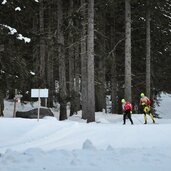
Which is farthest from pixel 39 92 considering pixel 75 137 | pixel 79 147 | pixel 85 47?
pixel 85 47

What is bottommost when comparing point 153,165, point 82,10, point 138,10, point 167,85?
point 153,165

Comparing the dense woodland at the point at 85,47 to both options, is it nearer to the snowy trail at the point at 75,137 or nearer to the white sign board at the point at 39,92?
the white sign board at the point at 39,92

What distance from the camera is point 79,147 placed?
1073 centimetres

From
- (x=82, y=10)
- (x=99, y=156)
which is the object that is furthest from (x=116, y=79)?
(x=99, y=156)

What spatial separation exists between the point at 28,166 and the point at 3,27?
836 cm

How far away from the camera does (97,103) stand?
29.6 metres

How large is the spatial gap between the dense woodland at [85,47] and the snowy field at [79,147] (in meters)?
2.27

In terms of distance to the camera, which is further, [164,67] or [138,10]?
[164,67]

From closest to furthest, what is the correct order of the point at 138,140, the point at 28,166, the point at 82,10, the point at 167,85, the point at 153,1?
the point at 28,166 < the point at 138,140 < the point at 82,10 < the point at 153,1 < the point at 167,85

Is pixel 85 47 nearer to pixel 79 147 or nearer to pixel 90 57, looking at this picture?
pixel 90 57

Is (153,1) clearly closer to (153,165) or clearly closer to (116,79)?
(116,79)

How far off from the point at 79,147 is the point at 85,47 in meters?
12.2

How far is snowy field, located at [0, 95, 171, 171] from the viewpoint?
22.7 ft

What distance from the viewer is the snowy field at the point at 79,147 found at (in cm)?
692
